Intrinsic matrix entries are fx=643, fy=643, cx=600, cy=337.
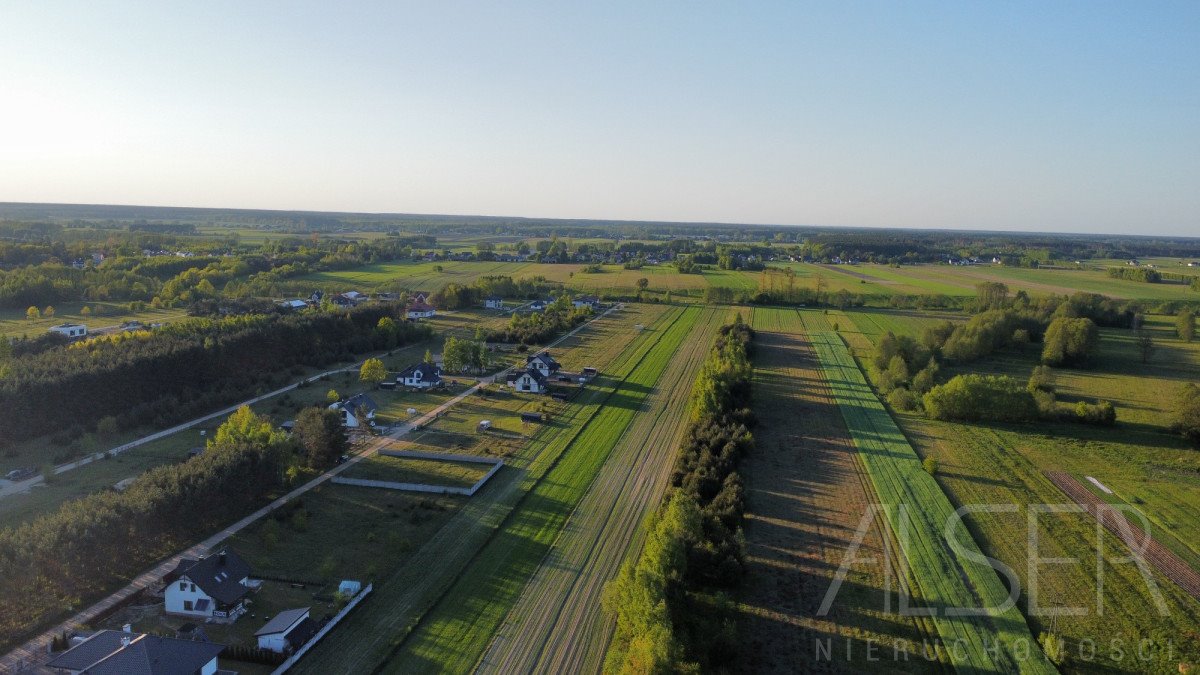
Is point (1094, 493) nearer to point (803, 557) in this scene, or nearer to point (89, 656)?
point (803, 557)

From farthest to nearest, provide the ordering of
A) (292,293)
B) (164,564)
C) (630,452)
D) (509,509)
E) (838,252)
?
(838,252) → (292,293) → (630,452) → (509,509) → (164,564)

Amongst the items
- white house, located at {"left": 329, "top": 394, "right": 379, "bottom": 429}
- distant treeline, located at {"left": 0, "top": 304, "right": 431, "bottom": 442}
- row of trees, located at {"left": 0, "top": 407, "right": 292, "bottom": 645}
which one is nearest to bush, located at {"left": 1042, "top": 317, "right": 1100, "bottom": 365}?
white house, located at {"left": 329, "top": 394, "right": 379, "bottom": 429}

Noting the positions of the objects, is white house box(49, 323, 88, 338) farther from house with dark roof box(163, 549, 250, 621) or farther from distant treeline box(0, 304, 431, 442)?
house with dark roof box(163, 549, 250, 621)

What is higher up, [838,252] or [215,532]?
[838,252]

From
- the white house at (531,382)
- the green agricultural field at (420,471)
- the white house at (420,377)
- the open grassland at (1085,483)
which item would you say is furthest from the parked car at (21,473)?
the open grassland at (1085,483)

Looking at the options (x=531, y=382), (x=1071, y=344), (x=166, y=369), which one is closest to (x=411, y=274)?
(x=166, y=369)

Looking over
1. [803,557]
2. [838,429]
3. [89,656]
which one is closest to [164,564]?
[89,656]
